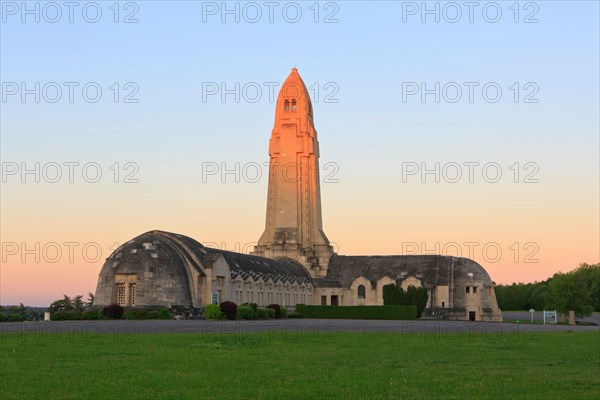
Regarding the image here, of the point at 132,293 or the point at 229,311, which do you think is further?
the point at 132,293

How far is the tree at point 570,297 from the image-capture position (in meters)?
89.4

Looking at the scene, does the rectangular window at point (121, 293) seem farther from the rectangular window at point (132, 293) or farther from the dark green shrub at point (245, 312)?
the dark green shrub at point (245, 312)

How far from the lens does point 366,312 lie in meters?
79.4

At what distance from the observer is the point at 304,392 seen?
1728 cm

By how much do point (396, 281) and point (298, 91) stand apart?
94.5 ft

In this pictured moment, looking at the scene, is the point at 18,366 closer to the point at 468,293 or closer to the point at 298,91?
the point at 468,293

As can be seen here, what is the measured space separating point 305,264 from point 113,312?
145 ft

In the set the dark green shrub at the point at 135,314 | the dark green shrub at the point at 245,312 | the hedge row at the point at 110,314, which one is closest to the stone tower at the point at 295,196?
the dark green shrub at the point at 245,312

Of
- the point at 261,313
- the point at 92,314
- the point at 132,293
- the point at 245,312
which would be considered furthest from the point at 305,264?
the point at 92,314

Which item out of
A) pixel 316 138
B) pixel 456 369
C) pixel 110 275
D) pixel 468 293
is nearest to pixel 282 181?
pixel 316 138

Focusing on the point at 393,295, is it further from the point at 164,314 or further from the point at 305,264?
the point at 164,314

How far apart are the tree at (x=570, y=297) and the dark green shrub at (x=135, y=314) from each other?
47.1 meters

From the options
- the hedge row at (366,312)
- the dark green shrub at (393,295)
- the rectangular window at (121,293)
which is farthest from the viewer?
the dark green shrub at (393,295)

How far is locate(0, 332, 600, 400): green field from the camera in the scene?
17375 millimetres
